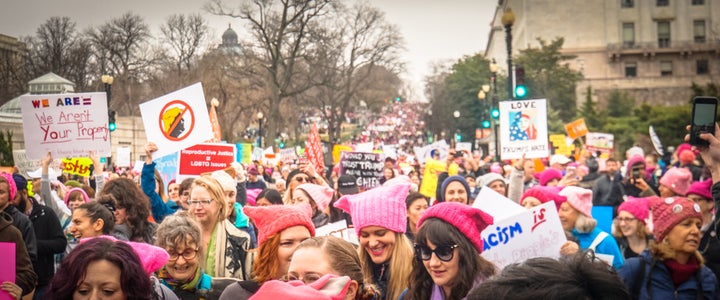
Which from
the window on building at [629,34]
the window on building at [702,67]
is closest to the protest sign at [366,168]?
the window on building at [702,67]

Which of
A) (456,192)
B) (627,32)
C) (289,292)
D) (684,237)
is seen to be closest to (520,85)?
(456,192)

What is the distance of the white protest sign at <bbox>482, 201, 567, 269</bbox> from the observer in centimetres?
614

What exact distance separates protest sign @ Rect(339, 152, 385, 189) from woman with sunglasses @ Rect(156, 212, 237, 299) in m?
8.20

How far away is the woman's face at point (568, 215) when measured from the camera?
747 cm

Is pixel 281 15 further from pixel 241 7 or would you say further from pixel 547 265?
pixel 547 265

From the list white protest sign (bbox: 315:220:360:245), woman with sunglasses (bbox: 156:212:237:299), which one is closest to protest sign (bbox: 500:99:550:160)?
white protest sign (bbox: 315:220:360:245)

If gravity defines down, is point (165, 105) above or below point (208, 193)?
above

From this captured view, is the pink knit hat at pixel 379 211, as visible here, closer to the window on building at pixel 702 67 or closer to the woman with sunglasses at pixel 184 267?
the woman with sunglasses at pixel 184 267

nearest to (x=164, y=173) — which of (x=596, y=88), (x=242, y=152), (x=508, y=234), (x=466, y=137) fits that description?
(x=508, y=234)

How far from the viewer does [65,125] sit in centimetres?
996

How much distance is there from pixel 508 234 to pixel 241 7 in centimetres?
4583

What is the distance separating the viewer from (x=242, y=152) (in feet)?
76.3

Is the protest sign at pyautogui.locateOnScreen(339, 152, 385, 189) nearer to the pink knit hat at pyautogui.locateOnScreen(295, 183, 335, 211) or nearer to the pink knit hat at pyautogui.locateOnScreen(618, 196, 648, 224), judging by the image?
the pink knit hat at pyautogui.locateOnScreen(295, 183, 335, 211)

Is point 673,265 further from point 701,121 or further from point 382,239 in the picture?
point 382,239
